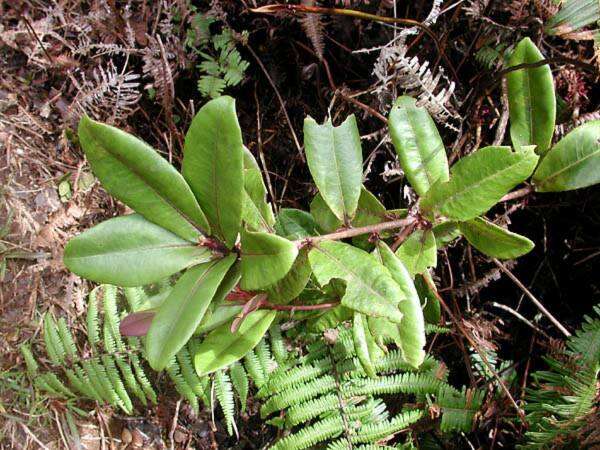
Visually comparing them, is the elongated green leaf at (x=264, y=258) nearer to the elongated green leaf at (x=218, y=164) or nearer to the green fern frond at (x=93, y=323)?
the elongated green leaf at (x=218, y=164)

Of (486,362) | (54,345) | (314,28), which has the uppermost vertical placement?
(314,28)

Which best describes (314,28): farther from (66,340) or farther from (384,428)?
(66,340)

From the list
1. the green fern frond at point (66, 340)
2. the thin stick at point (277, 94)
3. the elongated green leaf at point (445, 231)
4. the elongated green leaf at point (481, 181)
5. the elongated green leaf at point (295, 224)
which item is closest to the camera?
the elongated green leaf at point (481, 181)

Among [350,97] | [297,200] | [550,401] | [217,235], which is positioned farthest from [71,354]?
[550,401]

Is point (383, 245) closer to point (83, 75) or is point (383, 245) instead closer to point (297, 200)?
point (297, 200)

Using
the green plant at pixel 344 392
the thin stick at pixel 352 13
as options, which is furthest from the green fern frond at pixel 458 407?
the thin stick at pixel 352 13

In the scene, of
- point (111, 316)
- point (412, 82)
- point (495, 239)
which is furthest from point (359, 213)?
point (111, 316)
